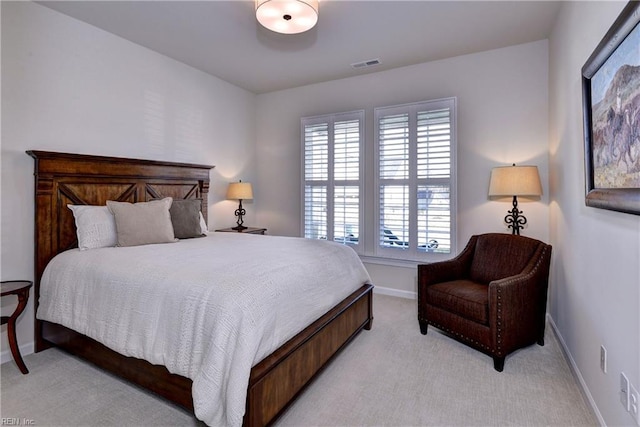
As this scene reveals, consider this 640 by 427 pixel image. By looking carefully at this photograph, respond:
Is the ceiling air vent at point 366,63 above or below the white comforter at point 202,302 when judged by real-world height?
above

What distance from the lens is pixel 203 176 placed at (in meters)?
4.15

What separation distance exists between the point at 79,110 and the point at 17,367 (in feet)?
7.12

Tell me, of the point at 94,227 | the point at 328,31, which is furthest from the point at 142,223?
the point at 328,31

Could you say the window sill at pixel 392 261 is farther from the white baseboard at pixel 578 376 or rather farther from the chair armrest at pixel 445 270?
the white baseboard at pixel 578 376

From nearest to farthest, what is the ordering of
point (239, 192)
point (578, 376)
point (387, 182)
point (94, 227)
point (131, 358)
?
1. point (131, 358)
2. point (578, 376)
3. point (94, 227)
4. point (387, 182)
5. point (239, 192)

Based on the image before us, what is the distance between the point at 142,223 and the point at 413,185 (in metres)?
2.95

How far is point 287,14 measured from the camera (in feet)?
7.70

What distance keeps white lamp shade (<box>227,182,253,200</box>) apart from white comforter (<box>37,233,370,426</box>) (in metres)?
1.75

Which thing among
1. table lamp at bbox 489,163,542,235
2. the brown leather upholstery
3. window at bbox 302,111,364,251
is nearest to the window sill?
window at bbox 302,111,364,251

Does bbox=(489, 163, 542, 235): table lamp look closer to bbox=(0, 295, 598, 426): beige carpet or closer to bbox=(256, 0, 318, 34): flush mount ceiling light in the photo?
bbox=(0, 295, 598, 426): beige carpet

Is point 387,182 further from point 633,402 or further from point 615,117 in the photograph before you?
point 633,402

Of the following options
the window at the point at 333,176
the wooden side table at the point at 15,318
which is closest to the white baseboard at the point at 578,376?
the window at the point at 333,176

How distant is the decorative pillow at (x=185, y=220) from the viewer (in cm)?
327

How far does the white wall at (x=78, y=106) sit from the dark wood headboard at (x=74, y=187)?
0.10 m
